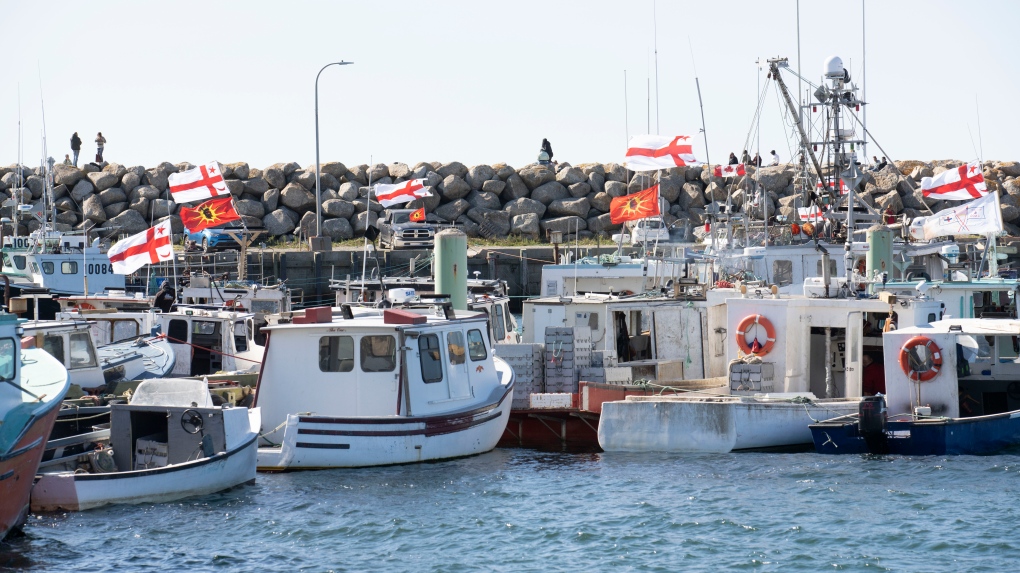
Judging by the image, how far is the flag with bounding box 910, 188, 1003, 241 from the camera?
24188mm

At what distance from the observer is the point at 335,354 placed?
17344 millimetres

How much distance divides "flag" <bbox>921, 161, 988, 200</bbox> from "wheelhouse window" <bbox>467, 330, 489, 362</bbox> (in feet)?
47.1

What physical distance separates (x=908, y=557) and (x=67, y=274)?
91.7 feet

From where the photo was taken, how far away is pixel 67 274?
3512cm

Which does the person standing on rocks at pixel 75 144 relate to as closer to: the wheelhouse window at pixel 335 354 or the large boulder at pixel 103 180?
the large boulder at pixel 103 180

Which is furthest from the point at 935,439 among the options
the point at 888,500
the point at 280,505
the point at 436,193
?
the point at 436,193

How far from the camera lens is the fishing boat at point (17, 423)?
13.0 metres

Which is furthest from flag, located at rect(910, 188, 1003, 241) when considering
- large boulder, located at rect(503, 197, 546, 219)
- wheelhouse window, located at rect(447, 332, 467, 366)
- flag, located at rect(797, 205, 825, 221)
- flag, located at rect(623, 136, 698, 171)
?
large boulder, located at rect(503, 197, 546, 219)

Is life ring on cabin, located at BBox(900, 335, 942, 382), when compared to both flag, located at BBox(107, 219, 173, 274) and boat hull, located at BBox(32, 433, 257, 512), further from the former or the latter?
flag, located at BBox(107, 219, 173, 274)

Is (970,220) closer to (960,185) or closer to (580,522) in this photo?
(960,185)

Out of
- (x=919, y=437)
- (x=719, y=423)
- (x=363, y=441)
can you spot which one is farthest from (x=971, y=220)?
(x=363, y=441)

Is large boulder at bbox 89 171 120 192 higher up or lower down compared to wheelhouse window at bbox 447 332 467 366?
higher up

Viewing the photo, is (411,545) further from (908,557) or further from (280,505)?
(908,557)

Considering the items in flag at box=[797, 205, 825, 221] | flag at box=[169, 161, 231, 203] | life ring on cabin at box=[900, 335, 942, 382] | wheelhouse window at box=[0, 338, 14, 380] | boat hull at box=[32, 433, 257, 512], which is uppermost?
flag at box=[169, 161, 231, 203]
